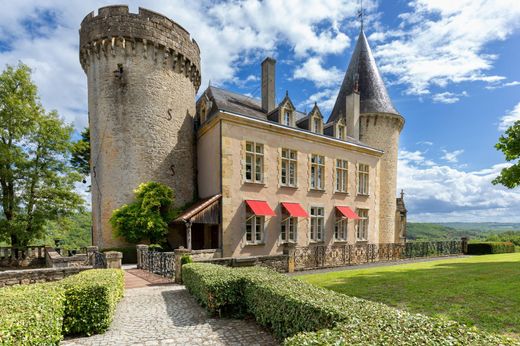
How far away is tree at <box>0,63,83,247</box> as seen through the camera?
58.1ft

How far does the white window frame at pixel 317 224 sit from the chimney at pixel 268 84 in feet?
28.1

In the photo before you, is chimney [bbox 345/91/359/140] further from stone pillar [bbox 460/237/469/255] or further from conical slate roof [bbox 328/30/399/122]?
stone pillar [bbox 460/237/469/255]

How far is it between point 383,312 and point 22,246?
22861mm

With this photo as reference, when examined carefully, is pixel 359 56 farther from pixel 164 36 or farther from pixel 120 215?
pixel 120 215

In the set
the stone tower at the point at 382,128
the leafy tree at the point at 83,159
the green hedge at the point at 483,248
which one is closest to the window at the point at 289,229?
the stone tower at the point at 382,128

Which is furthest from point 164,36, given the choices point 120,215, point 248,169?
point 120,215

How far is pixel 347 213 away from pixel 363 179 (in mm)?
4305

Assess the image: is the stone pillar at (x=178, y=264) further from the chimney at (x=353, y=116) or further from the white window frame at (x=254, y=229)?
the chimney at (x=353, y=116)

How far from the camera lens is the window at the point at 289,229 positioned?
18.7 meters

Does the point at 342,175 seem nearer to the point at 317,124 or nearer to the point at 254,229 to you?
the point at 317,124

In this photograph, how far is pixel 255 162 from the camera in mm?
17984

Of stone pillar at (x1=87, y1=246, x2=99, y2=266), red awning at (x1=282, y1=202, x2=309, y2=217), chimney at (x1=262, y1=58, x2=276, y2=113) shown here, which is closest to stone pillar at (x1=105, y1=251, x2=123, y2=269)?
stone pillar at (x1=87, y1=246, x2=99, y2=266)

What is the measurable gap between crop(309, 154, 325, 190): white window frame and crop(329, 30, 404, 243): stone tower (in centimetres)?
852

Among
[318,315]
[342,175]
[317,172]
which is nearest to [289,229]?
[317,172]
